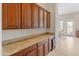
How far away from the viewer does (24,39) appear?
235 cm

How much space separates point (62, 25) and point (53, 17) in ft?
0.54

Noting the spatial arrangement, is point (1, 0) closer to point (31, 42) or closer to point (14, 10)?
point (14, 10)

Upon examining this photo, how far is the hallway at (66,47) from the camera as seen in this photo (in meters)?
1.68

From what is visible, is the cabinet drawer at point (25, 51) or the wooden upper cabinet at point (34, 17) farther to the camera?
the wooden upper cabinet at point (34, 17)

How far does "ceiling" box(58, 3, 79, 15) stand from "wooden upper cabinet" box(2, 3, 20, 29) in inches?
21.2

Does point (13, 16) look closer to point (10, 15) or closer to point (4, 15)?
point (10, 15)

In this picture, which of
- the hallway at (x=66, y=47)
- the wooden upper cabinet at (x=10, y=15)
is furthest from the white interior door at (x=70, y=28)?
the wooden upper cabinet at (x=10, y=15)

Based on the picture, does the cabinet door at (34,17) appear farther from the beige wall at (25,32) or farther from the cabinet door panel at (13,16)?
the cabinet door panel at (13,16)

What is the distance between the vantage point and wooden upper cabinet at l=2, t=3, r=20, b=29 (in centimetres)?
170

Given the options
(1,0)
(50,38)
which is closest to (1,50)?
(1,0)

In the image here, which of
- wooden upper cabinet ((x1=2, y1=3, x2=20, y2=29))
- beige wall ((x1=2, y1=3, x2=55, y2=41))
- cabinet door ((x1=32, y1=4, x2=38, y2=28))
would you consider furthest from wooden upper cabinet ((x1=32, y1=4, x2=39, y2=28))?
wooden upper cabinet ((x1=2, y1=3, x2=20, y2=29))

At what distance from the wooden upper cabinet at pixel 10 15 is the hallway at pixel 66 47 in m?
0.66

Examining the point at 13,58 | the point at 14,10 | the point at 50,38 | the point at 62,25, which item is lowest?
the point at 13,58

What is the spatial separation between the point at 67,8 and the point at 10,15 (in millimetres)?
736
